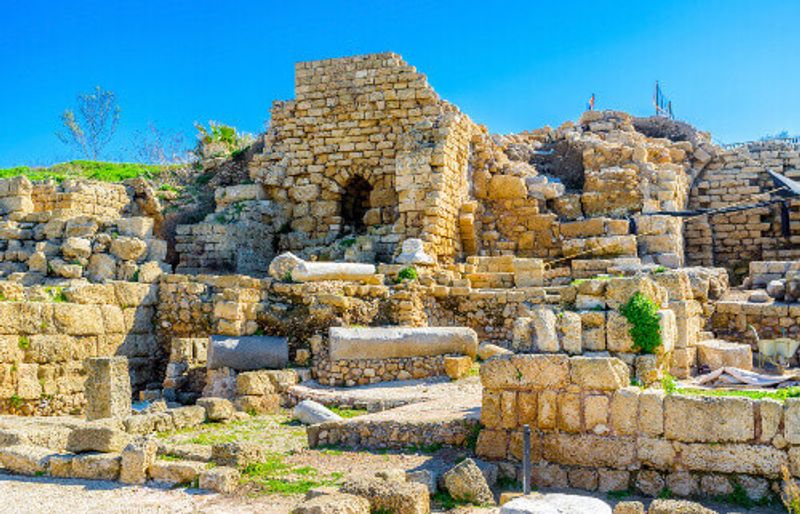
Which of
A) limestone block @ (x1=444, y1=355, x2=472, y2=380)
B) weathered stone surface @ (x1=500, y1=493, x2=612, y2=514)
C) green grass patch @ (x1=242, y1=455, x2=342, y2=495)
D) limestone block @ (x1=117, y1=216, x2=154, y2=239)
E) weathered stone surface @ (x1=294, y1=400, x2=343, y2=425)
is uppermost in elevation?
limestone block @ (x1=117, y1=216, x2=154, y2=239)

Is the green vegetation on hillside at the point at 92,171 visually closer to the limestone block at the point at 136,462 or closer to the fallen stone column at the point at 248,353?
the fallen stone column at the point at 248,353

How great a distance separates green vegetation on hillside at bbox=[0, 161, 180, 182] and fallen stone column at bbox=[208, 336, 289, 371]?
427 inches

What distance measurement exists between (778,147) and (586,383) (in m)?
19.0

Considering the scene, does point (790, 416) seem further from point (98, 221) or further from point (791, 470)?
point (98, 221)

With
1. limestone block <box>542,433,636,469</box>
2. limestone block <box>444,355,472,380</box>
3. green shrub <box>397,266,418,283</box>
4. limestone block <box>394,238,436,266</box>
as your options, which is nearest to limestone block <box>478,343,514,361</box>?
limestone block <box>444,355,472,380</box>

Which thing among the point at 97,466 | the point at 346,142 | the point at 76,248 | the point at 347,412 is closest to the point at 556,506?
the point at 97,466

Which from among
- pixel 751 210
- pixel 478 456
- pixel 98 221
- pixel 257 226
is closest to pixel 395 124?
pixel 257 226

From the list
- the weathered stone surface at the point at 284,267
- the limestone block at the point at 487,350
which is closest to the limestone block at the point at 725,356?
the limestone block at the point at 487,350

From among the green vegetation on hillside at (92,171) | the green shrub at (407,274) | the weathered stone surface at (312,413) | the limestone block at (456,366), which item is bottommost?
the weathered stone surface at (312,413)

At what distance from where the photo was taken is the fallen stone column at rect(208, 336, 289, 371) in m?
11.3

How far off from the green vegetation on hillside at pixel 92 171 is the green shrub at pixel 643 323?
16361 millimetres

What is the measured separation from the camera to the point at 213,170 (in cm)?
2045

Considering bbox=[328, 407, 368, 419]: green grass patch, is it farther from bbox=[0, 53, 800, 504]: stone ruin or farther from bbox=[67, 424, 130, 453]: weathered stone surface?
bbox=[67, 424, 130, 453]: weathered stone surface

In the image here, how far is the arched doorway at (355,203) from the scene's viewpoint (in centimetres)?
1855
